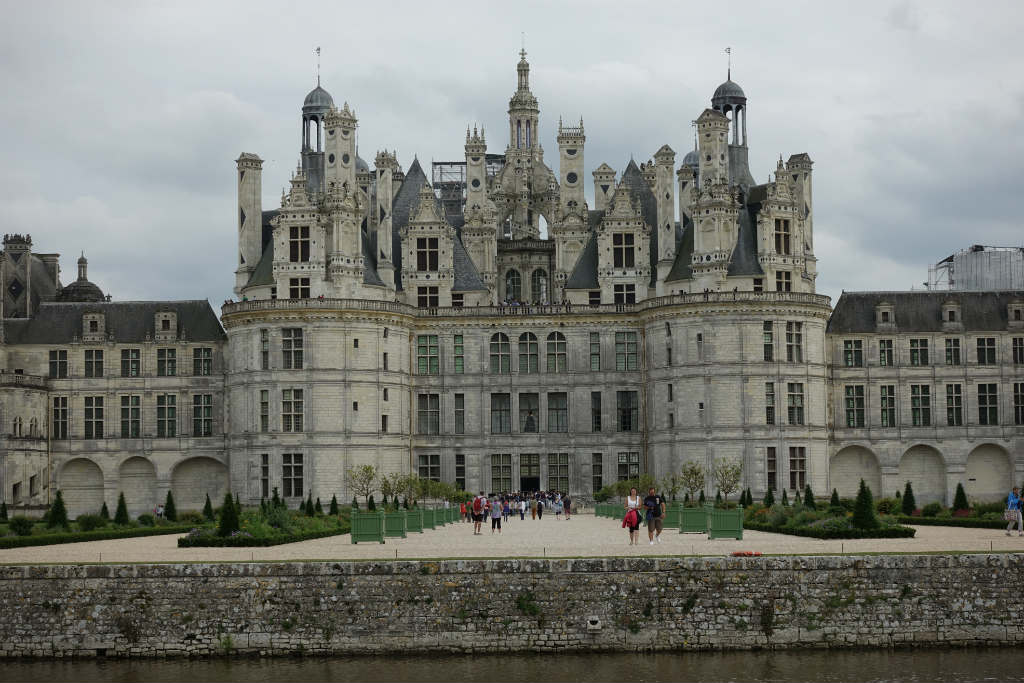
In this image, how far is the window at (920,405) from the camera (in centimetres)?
8750

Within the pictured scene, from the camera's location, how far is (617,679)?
36.8 metres

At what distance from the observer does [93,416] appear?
87625 millimetres

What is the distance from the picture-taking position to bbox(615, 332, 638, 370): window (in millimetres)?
87375

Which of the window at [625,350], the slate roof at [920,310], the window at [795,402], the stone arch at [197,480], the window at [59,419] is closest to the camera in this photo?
the window at [795,402]

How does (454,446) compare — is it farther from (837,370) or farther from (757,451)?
(837,370)

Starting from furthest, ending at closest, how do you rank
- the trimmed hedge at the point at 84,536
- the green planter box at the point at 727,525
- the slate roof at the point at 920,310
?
the slate roof at the point at 920,310 → the trimmed hedge at the point at 84,536 → the green planter box at the point at 727,525

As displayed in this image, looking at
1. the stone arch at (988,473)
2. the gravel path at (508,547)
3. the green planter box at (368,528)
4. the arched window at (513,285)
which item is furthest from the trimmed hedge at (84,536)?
the stone arch at (988,473)

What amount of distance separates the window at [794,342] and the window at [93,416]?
40912 mm

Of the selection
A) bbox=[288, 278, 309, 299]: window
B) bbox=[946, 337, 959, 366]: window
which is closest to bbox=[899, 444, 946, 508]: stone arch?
bbox=[946, 337, 959, 366]: window

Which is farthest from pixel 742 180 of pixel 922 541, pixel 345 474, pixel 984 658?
pixel 984 658

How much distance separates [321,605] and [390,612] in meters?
1.91

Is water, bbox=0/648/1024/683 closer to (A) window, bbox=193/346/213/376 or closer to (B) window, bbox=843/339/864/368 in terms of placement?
(A) window, bbox=193/346/213/376

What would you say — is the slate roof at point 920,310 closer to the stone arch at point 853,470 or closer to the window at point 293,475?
the stone arch at point 853,470

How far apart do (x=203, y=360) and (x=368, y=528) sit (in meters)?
40.3
